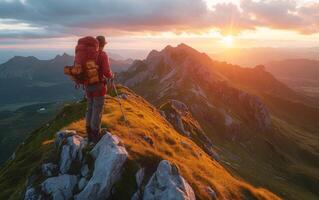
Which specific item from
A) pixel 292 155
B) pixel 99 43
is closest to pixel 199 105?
pixel 292 155

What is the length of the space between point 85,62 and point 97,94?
2948 mm

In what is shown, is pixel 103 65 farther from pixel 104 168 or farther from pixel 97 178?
pixel 97 178

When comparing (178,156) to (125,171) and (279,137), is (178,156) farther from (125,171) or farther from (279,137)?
(279,137)

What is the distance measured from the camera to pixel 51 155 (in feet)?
97.7

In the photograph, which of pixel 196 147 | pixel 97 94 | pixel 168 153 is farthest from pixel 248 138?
pixel 97 94

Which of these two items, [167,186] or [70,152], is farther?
[70,152]

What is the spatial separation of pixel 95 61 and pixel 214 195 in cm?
1507

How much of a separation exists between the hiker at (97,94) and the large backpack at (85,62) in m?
0.53

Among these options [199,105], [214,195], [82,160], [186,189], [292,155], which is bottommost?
[292,155]

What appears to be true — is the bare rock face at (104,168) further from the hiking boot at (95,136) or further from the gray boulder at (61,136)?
the gray boulder at (61,136)

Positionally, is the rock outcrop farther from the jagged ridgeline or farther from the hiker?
the hiker

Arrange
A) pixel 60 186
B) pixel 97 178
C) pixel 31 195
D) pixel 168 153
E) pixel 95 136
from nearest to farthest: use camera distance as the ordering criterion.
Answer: pixel 97 178, pixel 60 186, pixel 31 195, pixel 95 136, pixel 168 153

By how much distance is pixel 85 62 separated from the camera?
26703 millimetres

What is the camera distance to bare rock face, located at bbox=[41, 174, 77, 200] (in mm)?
25188
